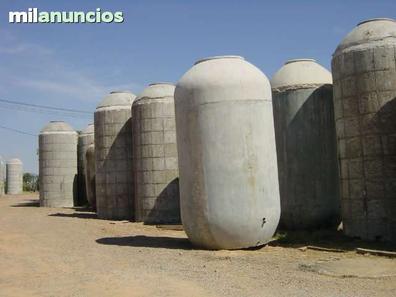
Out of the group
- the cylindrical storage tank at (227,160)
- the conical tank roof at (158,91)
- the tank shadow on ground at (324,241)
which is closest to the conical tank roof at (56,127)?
the conical tank roof at (158,91)

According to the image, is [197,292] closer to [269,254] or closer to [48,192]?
[269,254]

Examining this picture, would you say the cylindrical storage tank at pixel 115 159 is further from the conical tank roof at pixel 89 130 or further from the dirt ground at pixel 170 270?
the conical tank roof at pixel 89 130

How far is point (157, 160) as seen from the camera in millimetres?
16078

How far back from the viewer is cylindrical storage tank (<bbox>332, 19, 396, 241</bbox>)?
397 inches

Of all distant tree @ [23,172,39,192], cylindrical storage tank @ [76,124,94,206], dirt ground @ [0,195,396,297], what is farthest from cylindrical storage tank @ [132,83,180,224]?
distant tree @ [23,172,39,192]

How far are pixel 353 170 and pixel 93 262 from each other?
559cm

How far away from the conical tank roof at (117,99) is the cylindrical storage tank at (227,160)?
864 cm

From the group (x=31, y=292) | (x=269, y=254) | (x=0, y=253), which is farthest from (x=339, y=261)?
(x=0, y=253)

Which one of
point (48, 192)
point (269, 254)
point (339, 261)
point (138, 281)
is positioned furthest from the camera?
point (48, 192)

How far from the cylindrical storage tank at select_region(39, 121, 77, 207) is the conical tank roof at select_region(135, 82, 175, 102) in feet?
33.7

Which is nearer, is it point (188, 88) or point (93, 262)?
point (93, 262)

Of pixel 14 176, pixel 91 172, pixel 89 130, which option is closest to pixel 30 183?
pixel 14 176

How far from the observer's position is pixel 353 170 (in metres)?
10.6

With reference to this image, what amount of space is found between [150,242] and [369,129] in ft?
17.7
